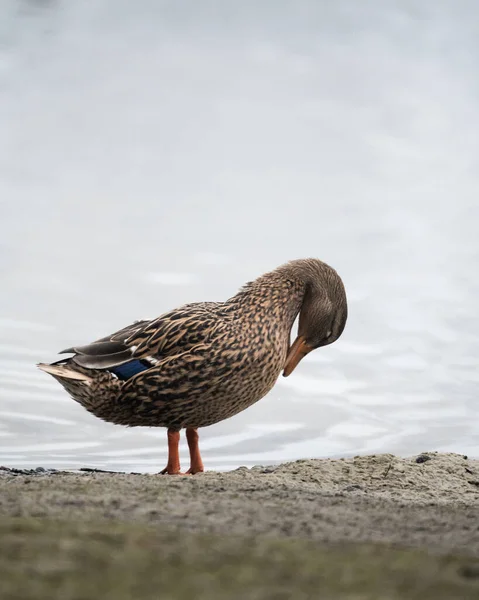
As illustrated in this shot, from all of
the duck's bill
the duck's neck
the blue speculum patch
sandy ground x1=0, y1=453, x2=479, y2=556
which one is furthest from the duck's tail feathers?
sandy ground x1=0, y1=453, x2=479, y2=556

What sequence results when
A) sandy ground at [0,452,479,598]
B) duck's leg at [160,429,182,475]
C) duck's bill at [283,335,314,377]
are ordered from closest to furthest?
sandy ground at [0,452,479,598] < duck's leg at [160,429,182,475] < duck's bill at [283,335,314,377]

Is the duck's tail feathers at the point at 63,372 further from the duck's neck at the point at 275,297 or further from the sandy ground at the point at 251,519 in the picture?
the sandy ground at the point at 251,519

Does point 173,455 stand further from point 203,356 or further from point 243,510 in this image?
point 243,510

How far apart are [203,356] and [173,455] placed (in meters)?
0.85

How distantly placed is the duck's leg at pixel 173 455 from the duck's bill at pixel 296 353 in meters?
1.11

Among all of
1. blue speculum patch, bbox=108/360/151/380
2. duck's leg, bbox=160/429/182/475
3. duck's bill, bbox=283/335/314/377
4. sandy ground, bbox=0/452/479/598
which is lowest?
sandy ground, bbox=0/452/479/598

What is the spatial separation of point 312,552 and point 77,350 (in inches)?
195

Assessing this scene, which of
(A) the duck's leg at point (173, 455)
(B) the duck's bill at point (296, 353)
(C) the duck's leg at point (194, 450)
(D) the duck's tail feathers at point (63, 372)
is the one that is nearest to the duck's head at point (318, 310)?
(B) the duck's bill at point (296, 353)

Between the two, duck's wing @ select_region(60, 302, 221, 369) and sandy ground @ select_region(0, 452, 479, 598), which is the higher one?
duck's wing @ select_region(60, 302, 221, 369)

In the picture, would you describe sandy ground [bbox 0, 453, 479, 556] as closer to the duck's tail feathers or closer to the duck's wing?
the duck's wing

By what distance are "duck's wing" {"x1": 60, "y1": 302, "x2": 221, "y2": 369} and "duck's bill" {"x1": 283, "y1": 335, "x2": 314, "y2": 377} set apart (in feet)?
2.47

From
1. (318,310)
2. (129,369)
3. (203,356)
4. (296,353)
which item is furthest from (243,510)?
(318,310)

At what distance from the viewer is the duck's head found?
24.5 feet

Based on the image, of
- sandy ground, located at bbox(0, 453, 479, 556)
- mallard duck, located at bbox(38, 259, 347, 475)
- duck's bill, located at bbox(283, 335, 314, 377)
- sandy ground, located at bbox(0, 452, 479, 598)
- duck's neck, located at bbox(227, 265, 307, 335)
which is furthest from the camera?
duck's bill, located at bbox(283, 335, 314, 377)
